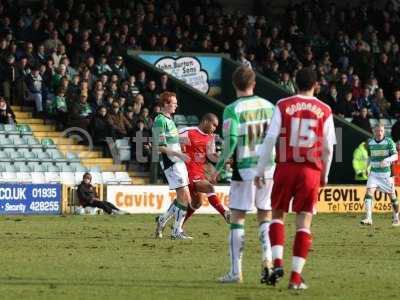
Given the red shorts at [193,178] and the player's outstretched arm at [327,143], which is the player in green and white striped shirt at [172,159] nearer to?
the red shorts at [193,178]

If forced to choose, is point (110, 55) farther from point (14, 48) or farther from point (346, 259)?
point (346, 259)

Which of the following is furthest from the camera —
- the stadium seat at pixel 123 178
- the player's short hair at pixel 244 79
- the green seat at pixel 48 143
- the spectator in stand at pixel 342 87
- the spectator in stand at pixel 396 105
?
the spectator in stand at pixel 396 105

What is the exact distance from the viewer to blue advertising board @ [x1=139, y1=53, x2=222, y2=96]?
35.3m

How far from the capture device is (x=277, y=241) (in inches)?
480

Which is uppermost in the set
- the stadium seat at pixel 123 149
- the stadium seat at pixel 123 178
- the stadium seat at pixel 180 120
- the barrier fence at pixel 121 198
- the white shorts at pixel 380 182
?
the stadium seat at pixel 180 120

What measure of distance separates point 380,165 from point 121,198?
7117mm

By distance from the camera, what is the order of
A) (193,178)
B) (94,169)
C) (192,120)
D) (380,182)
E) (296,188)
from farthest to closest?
1. (192,120)
2. (94,169)
3. (380,182)
4. (193,178)
5. (296,188)

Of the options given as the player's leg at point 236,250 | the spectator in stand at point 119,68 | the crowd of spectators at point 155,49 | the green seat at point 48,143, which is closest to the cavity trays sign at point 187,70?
the crowd of spectators at point 155,49

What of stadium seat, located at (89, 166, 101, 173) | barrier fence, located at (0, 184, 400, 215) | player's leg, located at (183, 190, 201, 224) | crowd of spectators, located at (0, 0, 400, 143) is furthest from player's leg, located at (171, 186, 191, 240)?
crowd of spectators, located at (0, 0, 400, 143)

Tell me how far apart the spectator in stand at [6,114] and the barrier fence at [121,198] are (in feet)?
9.90

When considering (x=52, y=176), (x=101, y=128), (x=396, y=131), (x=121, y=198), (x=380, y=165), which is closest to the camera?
(x=380, y=165)

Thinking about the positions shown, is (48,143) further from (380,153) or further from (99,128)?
(380,153)

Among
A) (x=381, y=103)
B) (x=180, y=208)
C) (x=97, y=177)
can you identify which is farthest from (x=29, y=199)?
(x=381, y=103)

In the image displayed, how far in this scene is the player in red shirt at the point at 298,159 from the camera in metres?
12.1
